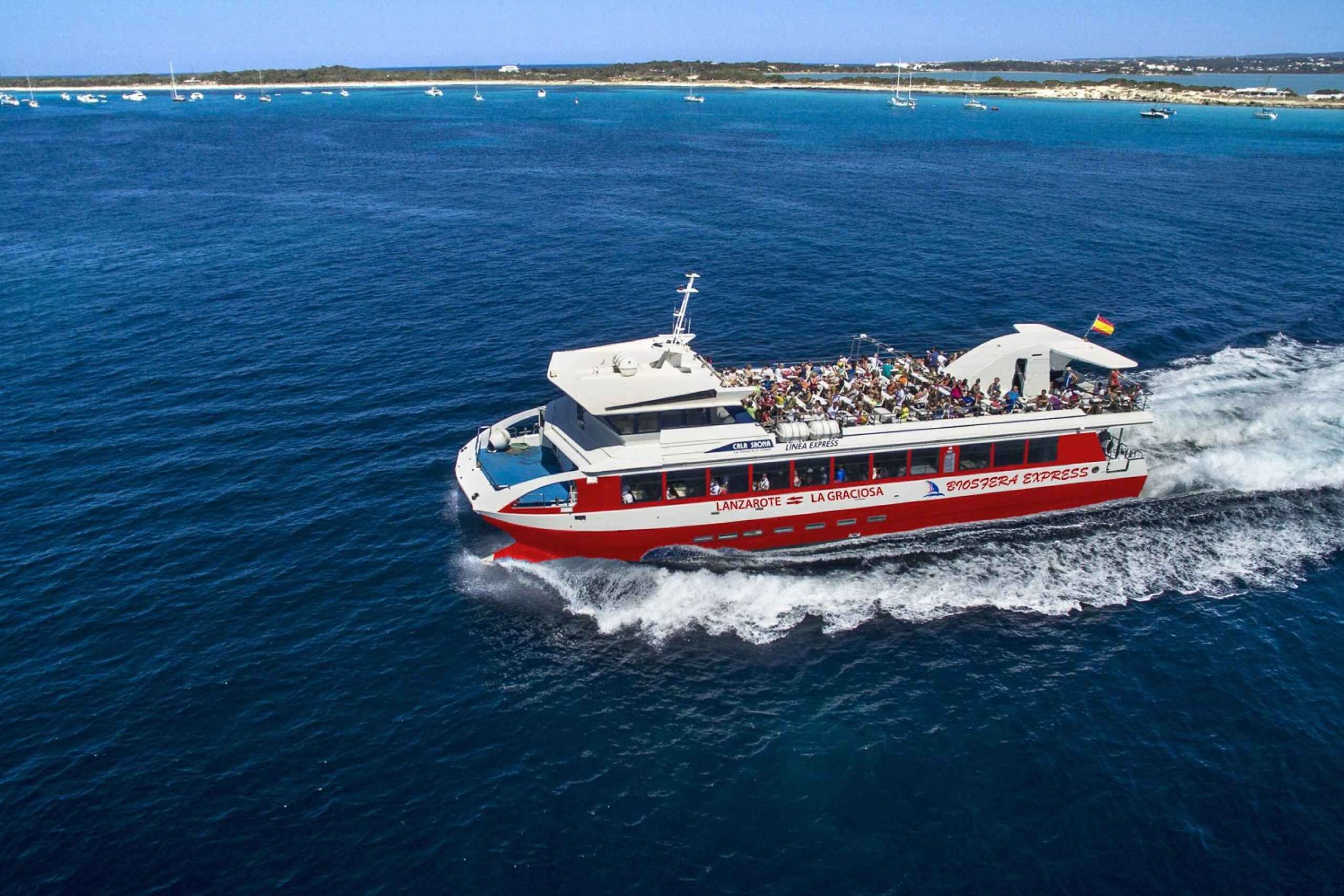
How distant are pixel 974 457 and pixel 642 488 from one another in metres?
15.3

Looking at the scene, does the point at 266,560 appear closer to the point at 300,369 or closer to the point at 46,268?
the point at 300,369

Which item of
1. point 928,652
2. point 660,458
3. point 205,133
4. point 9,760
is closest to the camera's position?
point 9,760

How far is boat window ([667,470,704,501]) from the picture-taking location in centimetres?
3575

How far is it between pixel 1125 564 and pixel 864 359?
16.6m

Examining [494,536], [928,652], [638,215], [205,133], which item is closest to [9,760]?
[494,536]

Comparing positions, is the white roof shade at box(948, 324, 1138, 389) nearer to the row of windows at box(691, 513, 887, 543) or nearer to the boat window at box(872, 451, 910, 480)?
the boat window at box(872, 451, 910, 480)

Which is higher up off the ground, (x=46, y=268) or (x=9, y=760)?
(x=46, y=268)

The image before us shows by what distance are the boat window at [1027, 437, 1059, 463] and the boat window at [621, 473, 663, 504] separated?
17.3 metres

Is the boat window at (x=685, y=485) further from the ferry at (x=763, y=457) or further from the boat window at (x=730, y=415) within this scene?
the boat window at (x=730, y=415)

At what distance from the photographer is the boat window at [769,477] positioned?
36188 millimetres

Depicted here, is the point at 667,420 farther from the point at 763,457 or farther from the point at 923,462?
the point at 923,462

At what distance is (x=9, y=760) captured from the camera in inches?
1052

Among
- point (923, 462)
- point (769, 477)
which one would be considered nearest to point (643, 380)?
point (769, 477)

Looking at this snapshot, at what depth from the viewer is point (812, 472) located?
36.8m
